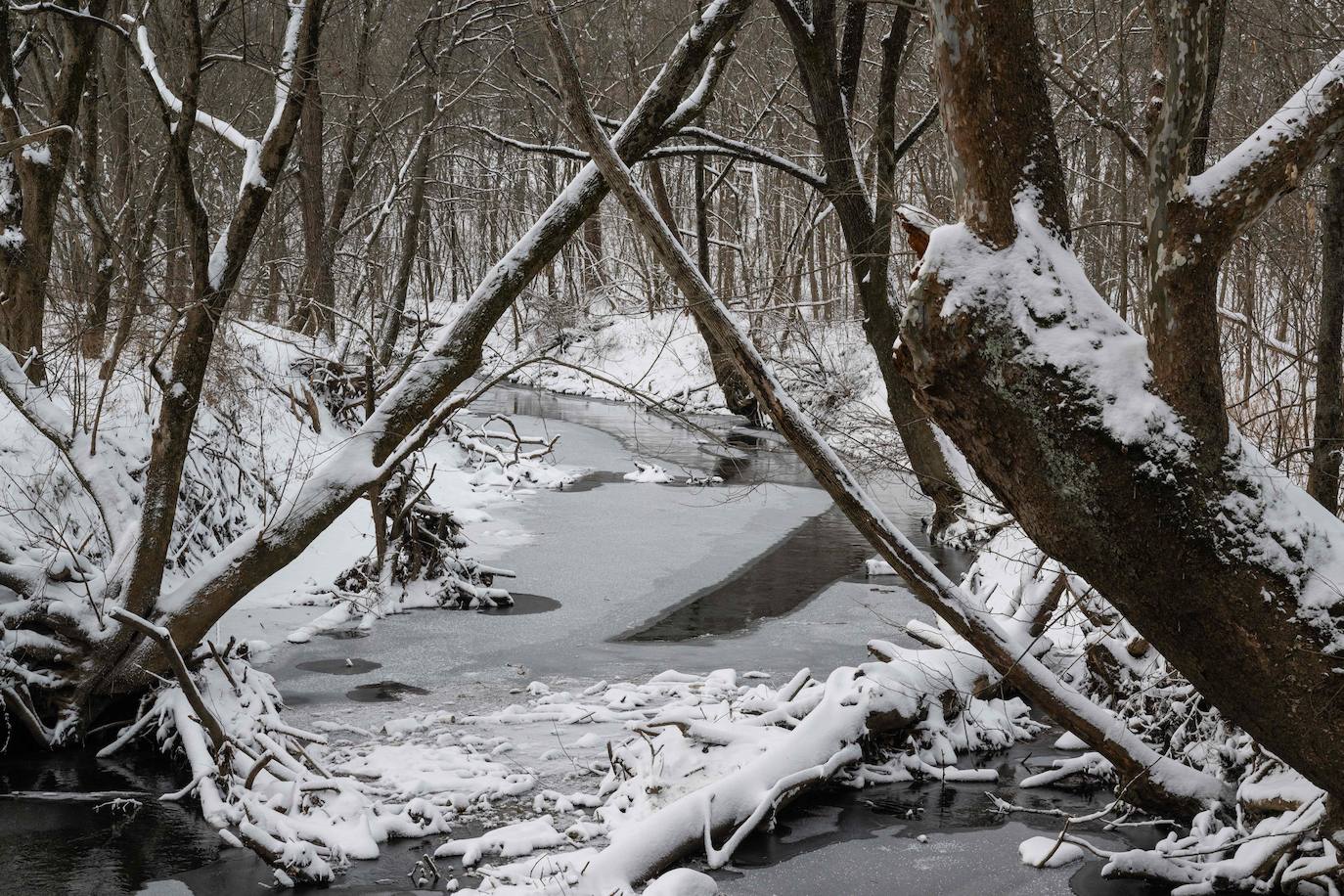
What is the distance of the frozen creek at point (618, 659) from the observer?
566cm

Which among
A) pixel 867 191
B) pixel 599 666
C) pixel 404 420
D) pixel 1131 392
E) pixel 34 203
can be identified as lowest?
pixel 599 666

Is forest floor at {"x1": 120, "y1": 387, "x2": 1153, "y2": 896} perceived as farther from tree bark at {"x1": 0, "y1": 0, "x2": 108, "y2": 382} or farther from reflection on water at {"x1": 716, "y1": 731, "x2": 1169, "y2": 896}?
tree bark at {"x1": 0, "y1": 0, "x2": 108, "y2": 382}

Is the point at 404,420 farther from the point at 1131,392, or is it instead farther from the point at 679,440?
the point at 679,440

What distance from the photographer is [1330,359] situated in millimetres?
5828

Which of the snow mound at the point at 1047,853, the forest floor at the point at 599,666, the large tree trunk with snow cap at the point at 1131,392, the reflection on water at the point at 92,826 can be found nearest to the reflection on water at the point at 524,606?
the forest floor at the point at 599,666

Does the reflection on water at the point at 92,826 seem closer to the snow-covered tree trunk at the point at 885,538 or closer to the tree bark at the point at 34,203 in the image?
the tree bark at the point at 34,203

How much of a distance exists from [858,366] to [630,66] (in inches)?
378

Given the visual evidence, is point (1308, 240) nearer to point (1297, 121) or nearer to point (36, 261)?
point (1297, 121)

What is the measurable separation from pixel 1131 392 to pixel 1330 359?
3.00m

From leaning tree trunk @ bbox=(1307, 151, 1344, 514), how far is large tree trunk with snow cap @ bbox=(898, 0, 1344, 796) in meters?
2.18

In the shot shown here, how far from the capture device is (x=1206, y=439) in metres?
3.54

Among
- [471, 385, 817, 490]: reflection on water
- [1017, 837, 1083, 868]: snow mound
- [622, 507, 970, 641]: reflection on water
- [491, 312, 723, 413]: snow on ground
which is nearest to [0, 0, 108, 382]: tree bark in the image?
[622, 507, 970, 641]: reflection on water

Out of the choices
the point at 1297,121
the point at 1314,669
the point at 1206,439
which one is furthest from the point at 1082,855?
the point at 1297,121

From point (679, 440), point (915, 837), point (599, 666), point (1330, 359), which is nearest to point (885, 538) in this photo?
point (915, 837)
